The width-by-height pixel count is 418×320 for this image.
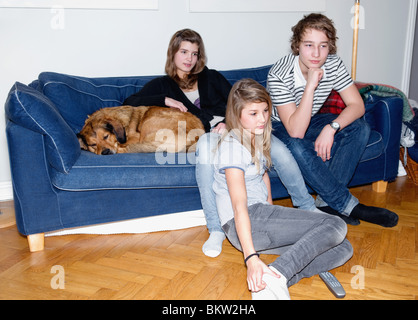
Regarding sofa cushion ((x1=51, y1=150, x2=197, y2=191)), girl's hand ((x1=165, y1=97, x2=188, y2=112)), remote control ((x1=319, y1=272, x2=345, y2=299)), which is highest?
girl's hand ((x1=165, y1=97, x2=188, y2=112))

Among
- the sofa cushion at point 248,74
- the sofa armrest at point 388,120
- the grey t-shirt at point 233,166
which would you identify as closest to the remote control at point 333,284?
the grey t-shirt at point 233,166

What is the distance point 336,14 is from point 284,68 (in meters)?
1.83

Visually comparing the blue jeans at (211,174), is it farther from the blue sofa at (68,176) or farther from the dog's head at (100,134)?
the dog's head at (100,134)

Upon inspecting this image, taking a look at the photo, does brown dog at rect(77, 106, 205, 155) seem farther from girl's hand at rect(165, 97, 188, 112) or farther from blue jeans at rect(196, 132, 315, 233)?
blue jeans at rect(196, 132, 315, 233)

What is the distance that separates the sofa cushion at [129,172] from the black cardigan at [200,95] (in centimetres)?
53

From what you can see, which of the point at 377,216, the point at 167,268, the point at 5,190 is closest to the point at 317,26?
the point at 377,216

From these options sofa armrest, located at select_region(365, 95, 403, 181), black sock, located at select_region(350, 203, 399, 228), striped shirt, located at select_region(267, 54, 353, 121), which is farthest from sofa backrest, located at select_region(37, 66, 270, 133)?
black sock, located at select_region(350, 203, 399, 228)

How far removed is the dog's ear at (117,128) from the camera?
2801mm

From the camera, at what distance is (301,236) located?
1.93 m

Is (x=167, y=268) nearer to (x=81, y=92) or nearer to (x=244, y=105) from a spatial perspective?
(x=244, y=105)

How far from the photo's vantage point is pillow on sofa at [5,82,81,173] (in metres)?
2.18

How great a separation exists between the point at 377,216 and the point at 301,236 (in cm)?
85

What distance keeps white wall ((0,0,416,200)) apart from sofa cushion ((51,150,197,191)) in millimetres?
1227
